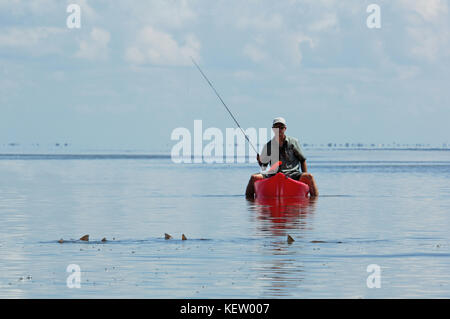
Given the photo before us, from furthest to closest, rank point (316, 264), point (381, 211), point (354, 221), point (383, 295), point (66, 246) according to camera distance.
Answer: point (381, 211)
point (354, 221)
point (66, 246)
point (316, 264)
point (383, 295)

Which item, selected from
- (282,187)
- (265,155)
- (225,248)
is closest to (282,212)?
(265,155)

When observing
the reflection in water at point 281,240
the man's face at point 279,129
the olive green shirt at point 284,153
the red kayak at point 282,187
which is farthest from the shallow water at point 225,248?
the man's face at point 279,129

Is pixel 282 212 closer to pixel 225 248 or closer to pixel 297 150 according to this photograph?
pixel 297 150

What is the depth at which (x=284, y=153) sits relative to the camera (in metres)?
25.7

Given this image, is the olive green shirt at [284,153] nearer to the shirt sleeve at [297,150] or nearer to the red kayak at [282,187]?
the shirt sleeve at [297,150]

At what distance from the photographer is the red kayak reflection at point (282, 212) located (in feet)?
64.5

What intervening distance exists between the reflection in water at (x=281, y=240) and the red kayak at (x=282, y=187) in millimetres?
189

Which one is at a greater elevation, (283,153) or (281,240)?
(283,153)

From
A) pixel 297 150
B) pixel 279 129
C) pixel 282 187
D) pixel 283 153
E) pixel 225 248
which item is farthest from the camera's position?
pixel 282 187

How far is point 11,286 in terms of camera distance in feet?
40.7

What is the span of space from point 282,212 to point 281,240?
623cm
